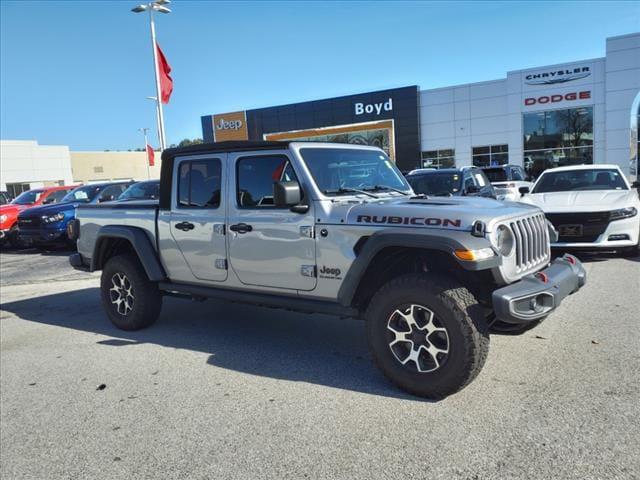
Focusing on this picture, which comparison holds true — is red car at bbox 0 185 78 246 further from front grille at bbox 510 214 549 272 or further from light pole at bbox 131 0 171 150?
front grille at bbox 510 214 549 272

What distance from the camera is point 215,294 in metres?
5.10

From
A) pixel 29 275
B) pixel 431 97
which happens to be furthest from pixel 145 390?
pixel 431 97

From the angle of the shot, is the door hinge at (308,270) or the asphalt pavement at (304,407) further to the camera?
the door hinge at (308,270)

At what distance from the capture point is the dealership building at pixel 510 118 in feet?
89.2

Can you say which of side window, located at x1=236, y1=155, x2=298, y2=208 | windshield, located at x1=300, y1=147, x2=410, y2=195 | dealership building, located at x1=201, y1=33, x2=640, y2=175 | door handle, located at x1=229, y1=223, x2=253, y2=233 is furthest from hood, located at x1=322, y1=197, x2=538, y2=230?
dealership building, located at x1=201, y1=33, x2=640, y2=175

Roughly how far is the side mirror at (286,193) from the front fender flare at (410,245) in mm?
715

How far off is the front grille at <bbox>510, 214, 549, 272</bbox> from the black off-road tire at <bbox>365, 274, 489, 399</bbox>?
55cm

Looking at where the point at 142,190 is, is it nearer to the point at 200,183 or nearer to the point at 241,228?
the point at 200,183

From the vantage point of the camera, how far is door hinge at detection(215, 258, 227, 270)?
4.92m

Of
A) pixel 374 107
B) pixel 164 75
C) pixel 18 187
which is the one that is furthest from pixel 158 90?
pixel 18 187

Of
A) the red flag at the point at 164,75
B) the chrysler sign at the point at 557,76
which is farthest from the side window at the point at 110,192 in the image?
the chrysler sign at the point at 557,76

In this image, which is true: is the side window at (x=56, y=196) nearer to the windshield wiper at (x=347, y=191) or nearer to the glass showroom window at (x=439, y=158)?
the windshield wiper at (x=347, y=191)

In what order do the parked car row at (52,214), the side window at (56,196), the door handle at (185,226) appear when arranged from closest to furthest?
the door handle at (185,226)
the parked car row at (52,214)
the side window at (56,196)

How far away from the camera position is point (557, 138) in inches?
1154
